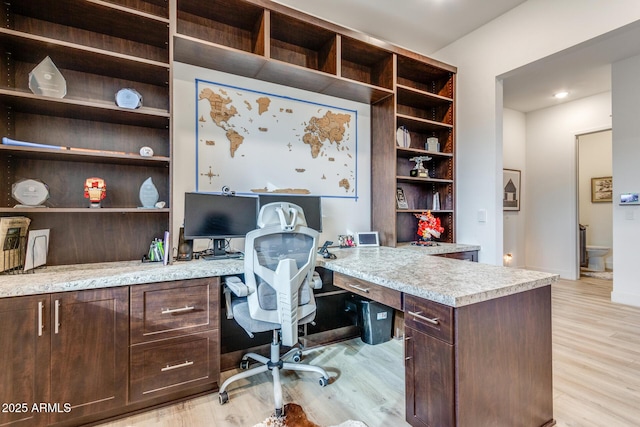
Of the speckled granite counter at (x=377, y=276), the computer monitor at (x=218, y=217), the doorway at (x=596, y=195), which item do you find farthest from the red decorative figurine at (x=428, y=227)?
the doorway at (x=596, y=195)

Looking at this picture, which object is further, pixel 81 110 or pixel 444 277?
pixel 81 110

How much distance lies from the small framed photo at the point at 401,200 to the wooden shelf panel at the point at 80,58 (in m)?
2.41

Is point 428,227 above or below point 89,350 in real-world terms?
above

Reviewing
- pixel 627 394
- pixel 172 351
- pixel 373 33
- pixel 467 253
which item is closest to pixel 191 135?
pixel 172 351

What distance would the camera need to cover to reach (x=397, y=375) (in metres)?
2.18

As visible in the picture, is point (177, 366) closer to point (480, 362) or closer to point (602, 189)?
point (480, 362)

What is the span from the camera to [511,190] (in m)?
5.34

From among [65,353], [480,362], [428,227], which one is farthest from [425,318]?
[428,227]

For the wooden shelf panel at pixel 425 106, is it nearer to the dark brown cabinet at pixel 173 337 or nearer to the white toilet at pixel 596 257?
the dark brown cabinet at pixel 173 337

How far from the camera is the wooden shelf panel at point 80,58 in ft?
5.65

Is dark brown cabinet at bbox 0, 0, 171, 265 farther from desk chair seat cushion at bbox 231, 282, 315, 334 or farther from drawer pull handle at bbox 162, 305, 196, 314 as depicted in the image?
desk chair seat cushion at bbox 231, 282, 315, 334

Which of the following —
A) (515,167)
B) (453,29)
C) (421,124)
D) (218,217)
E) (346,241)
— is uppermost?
(453,29)

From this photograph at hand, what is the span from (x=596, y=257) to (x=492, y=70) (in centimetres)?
491

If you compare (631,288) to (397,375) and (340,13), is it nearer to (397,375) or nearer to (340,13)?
(397,375)
